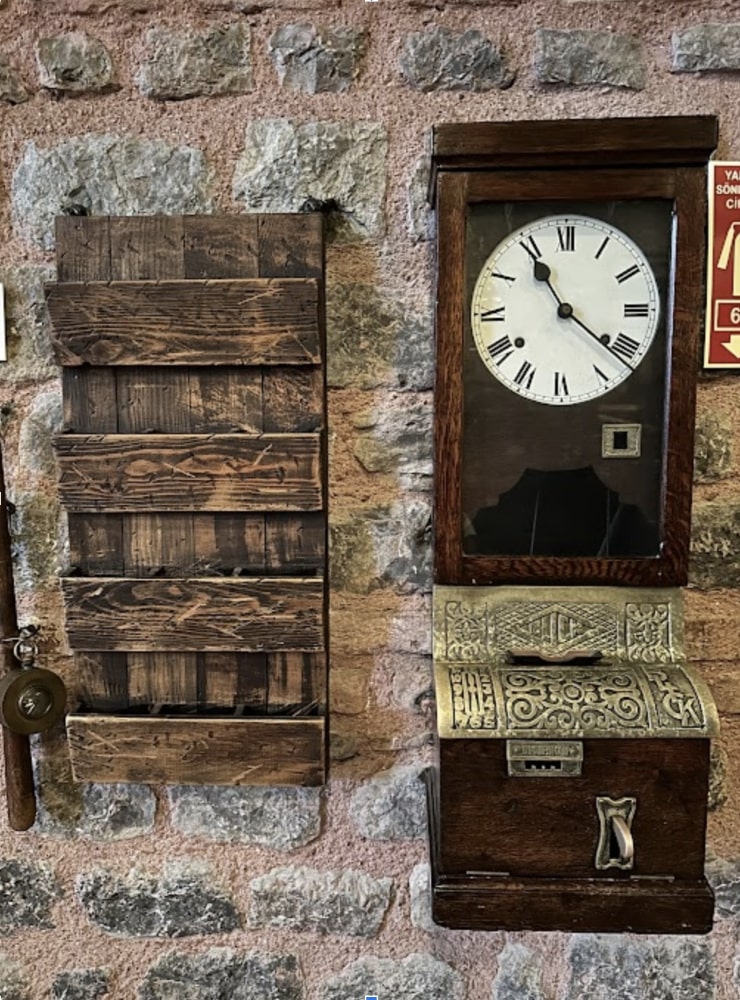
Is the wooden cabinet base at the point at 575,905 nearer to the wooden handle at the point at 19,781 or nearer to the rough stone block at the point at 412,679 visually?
the rough stone block at the point at 412,679

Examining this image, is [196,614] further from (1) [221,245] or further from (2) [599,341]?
(2) [599,341]

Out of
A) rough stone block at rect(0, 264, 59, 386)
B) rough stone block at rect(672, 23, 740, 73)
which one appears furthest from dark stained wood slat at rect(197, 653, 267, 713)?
rough stone block at rect(672, 23, 740, 73)

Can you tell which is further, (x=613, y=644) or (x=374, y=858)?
(x=374, y=858)

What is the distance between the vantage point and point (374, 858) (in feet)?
3.58

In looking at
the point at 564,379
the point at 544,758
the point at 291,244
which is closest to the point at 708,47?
the point at 564,379

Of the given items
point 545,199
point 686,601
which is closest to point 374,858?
point 686,601

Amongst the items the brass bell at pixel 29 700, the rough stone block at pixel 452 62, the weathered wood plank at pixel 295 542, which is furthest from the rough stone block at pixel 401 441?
the brass bell at pixel 29 700

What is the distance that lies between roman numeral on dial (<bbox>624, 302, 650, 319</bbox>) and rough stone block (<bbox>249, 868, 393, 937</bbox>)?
2.89 ft

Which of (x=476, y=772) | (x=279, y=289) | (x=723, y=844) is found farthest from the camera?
(x=723, y=844)

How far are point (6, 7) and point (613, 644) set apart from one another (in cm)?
120

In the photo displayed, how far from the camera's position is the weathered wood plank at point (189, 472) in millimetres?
972

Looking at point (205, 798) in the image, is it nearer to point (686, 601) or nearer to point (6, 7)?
point (686, 601)

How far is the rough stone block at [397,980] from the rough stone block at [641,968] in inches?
7.1

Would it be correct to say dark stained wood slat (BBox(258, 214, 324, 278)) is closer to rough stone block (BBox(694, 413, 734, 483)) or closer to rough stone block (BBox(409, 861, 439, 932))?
rough stone block (BBox(694, 413, 734, 483))
